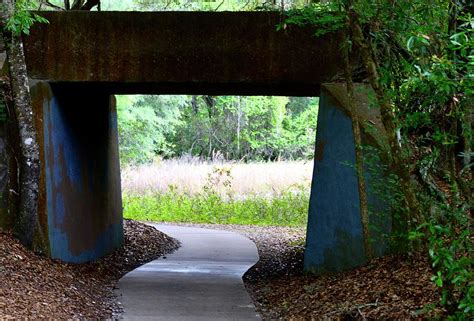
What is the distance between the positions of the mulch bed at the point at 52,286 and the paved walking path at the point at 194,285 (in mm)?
276

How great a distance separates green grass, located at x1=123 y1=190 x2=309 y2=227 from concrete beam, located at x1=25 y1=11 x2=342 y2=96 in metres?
10.4

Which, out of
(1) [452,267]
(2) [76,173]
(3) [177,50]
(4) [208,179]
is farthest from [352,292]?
(4) [208,179]

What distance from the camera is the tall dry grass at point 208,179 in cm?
2348

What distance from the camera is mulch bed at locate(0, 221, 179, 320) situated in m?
7.48

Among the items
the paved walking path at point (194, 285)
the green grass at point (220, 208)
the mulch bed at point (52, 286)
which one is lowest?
the green grass at point (220, 208)

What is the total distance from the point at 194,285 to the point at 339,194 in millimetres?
2425

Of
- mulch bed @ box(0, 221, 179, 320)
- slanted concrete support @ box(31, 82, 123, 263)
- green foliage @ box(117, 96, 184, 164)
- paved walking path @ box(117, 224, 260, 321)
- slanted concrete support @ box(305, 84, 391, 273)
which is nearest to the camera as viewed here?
mulch bed @ box(0, 221, 179, 320)

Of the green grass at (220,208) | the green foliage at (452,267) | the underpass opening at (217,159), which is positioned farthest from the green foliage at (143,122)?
the green foliage at (452,267)

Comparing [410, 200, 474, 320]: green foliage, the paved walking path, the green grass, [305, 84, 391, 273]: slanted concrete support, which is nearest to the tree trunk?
the paved walking path

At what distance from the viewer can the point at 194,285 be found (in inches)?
407

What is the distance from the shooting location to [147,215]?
2203 cm

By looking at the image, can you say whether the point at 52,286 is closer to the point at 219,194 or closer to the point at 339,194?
the point at 339,194

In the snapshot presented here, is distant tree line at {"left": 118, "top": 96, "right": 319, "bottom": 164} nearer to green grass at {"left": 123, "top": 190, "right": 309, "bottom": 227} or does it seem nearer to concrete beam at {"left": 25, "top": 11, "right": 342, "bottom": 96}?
green grass at {"left": 123, "top": 190, "right": 309, "bottom": 227}

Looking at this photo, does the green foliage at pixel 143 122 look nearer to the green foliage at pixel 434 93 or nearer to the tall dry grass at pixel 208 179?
the tall dry grass at pixel 208 179
